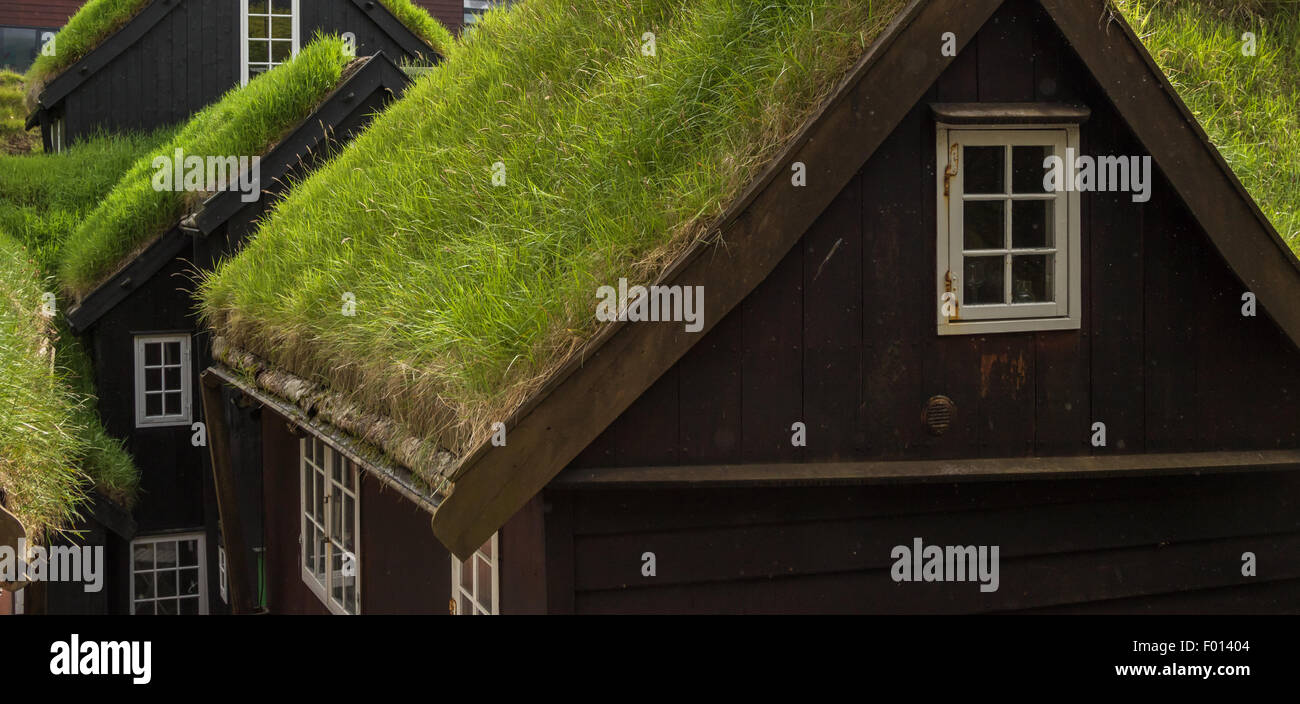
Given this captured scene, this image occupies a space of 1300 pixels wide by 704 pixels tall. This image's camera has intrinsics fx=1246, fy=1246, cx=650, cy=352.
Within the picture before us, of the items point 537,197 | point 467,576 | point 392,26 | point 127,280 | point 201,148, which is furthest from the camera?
point 392,26

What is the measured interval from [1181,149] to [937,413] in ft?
5.15

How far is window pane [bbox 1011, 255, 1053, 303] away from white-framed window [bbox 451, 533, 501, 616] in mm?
2638

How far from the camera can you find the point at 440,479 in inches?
194

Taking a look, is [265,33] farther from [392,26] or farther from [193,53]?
[392,26]

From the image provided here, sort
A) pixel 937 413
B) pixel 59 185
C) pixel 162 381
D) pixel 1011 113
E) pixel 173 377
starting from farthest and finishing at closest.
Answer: pixel 59 185, pixel 173 377, pixel 162 381, pixel 937 413, pixel 1011 113

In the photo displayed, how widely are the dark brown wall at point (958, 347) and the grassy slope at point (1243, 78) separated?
280 cm

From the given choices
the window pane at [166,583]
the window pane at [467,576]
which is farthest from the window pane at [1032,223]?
the window pane at [166,583]

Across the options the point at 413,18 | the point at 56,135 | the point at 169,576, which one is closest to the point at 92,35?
the point at 56,135

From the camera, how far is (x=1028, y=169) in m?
5.52

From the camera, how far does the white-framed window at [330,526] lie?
27.3 ft

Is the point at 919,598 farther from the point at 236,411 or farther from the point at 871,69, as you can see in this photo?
the point at 236,411

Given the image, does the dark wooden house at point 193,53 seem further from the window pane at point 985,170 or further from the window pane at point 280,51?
the window pane at point 985,170

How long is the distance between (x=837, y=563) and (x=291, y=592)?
636 centimetres
